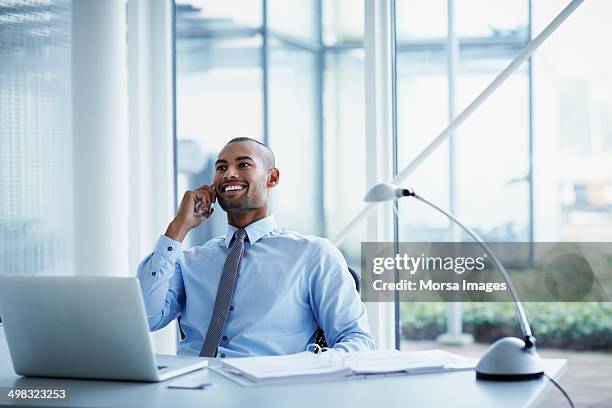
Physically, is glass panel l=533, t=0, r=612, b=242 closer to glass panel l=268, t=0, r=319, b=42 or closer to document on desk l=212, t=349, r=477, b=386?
glass panel l=268, t=0, r=319, b=42

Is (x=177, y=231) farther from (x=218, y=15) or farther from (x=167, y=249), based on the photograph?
(x=218, y=15)

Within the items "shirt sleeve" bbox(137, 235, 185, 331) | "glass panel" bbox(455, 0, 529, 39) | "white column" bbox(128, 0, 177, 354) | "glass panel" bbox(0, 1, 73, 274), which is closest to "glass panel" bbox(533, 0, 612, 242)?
"glass panel" bbox(455, 0, 529, 39)

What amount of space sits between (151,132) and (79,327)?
243 centimetres

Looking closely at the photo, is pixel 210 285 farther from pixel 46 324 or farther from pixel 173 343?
pixel 173 343

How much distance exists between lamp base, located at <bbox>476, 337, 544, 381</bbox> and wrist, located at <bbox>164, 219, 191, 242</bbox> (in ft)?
4.05

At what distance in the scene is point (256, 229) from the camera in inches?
117

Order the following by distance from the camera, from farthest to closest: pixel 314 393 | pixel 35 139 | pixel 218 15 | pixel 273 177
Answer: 1. pixel 218 15
2. pixel 35 139
3. pixel 273 177
4. pixel 314 393

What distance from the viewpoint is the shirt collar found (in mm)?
2961

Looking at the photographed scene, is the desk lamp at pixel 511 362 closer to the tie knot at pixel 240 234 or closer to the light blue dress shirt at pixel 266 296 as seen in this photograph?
the light blue dress shirt at pixel 266 296

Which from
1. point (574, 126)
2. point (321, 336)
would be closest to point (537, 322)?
point (574, 126)

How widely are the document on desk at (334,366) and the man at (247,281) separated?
406 mm

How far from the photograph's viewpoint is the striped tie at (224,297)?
108 inches

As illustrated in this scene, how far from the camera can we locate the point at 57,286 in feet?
6.40

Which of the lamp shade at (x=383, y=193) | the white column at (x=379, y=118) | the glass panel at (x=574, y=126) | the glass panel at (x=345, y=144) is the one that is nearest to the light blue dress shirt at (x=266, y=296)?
the lamp shade at (x=383, y=193)
